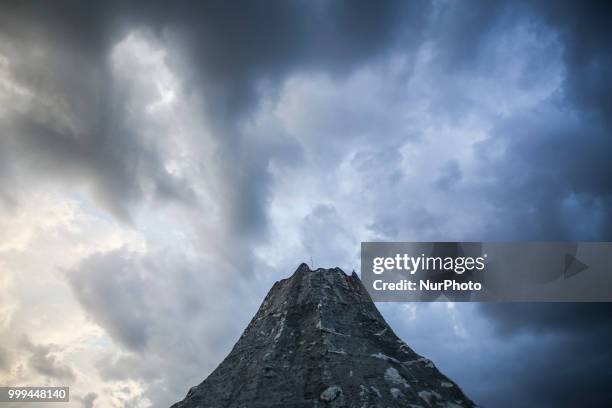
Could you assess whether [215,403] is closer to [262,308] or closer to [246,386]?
[246,386]

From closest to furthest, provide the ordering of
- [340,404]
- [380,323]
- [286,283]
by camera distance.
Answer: [340,404], [380,323], [286,283]

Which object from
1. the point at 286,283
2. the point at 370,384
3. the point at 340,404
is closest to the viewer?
the point at 340,404

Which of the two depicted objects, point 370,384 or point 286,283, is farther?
Answer: point 286,283

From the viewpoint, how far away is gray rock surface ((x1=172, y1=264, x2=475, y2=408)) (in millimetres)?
41812

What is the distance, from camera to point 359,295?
5788 centimetres

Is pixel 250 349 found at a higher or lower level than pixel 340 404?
higher

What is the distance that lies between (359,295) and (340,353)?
12.7 metres

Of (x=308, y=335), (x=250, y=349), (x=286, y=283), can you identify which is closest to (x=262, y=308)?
(x=286, y=283)

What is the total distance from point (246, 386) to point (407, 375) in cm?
1662

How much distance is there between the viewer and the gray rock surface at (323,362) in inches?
1646

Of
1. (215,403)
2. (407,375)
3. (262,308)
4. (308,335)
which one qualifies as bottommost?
(215,403)

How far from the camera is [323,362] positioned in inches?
1761

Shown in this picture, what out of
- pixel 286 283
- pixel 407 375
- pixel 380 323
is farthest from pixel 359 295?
pixel 407 375

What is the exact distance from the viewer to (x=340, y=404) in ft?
130
